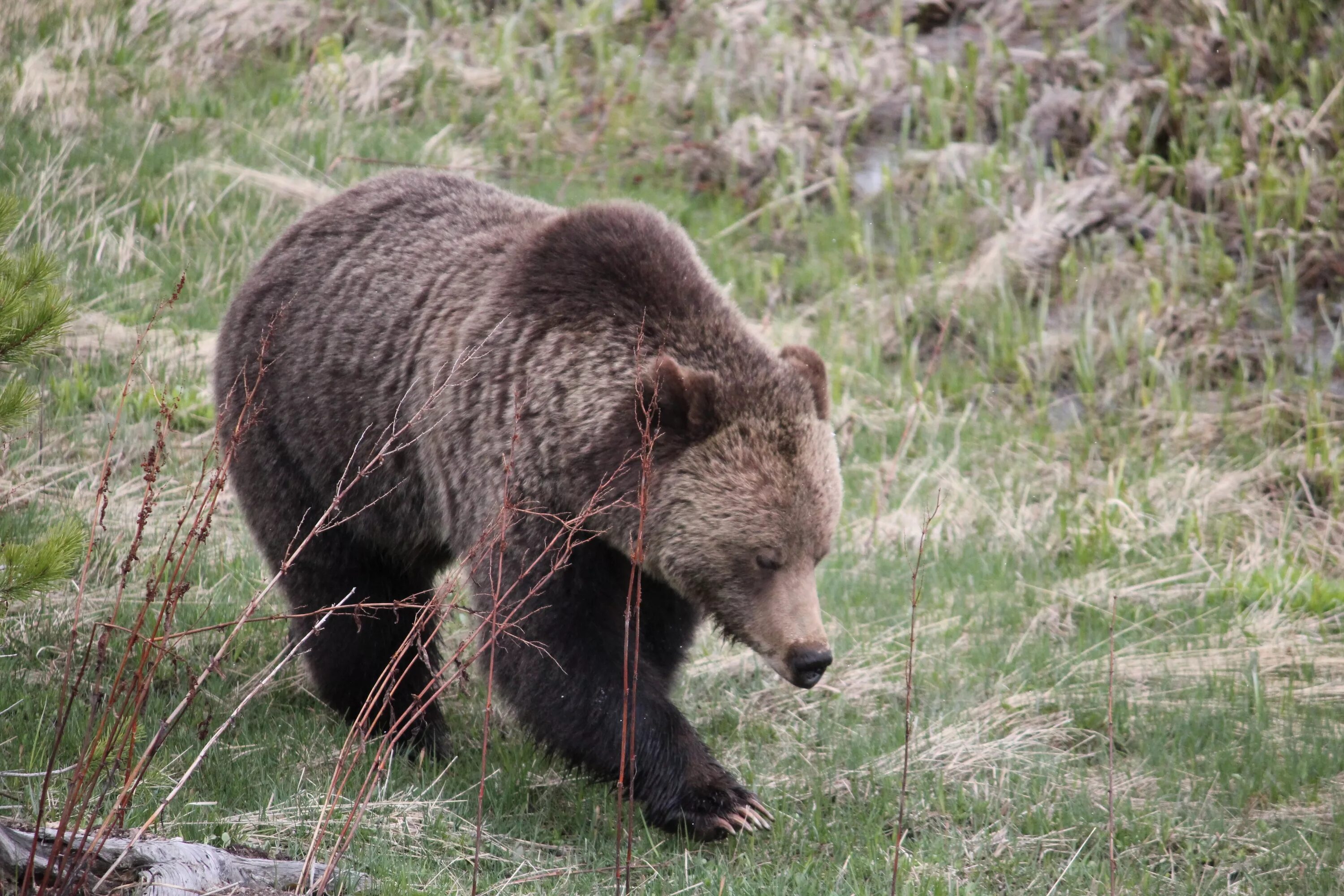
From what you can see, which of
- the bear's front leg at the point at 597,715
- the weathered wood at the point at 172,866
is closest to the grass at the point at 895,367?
the bear's front leg at the point at 597,715

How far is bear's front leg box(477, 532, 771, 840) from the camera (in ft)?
14.7

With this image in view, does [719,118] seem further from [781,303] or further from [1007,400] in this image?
[1007,400]

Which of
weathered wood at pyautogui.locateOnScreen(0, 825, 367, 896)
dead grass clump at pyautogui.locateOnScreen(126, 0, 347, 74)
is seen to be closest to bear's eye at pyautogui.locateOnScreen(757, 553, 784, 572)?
weathered wood at pyautogui.locateOnScreen(0, 825, 367, 896)

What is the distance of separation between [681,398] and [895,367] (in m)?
5.07

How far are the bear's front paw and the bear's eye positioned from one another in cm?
73

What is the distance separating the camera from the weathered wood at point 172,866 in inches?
127

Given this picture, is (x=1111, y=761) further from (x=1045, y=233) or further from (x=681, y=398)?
(x=1045, y=233)

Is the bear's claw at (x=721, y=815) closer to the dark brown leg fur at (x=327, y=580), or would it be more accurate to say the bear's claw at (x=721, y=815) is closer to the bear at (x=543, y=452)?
the bear at (x=543, y=452)

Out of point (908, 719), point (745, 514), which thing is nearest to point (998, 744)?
point (745, 514)

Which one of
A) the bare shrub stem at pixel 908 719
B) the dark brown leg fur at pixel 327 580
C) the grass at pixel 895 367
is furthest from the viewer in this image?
the dark brown leg fur at pixel 327 580

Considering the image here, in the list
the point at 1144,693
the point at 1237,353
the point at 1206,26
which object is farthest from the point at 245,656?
the point at 1206,26

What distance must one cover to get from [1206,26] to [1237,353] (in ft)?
10.3

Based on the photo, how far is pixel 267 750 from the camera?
4.76 meters

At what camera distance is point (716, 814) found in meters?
4.48
